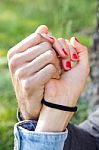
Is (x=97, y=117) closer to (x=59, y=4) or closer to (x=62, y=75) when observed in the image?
(x=62, y=75)

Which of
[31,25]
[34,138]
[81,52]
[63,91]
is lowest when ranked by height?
[31,25]

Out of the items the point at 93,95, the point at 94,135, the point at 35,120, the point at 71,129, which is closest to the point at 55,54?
the point at 35,120

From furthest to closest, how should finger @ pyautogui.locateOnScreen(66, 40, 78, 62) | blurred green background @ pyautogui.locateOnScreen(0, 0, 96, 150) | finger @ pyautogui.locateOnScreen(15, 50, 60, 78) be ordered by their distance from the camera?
blurred green background @ pyautogui.locateOnScreen(0, 0, 96, 150) → finger @ pyautogui.locateOnScreen(66, 40, 78, 62) → finger @ pyautogui.locateOnScreen(15, 50, 60, 78)

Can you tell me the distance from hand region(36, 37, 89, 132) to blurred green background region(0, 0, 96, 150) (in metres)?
1.13

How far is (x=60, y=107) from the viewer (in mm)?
2250

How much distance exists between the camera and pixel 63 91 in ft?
7.41

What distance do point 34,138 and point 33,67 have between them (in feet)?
0.79

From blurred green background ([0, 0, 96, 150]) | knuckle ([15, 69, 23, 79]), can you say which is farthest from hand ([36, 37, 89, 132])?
blurred green background ([0, 0, 96, 150])

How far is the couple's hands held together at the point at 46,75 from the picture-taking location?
2.17 meters

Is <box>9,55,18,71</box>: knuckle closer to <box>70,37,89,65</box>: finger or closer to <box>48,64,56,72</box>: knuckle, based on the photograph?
<box>48,64,56,72</box>: knuckle

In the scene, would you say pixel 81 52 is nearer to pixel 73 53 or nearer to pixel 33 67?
pixel 73 53

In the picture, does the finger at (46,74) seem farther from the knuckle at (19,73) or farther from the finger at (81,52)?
the finger at (81,52)

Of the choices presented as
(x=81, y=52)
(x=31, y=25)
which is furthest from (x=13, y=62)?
(x=31, y=25)

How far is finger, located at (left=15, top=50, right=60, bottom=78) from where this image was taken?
216cm
